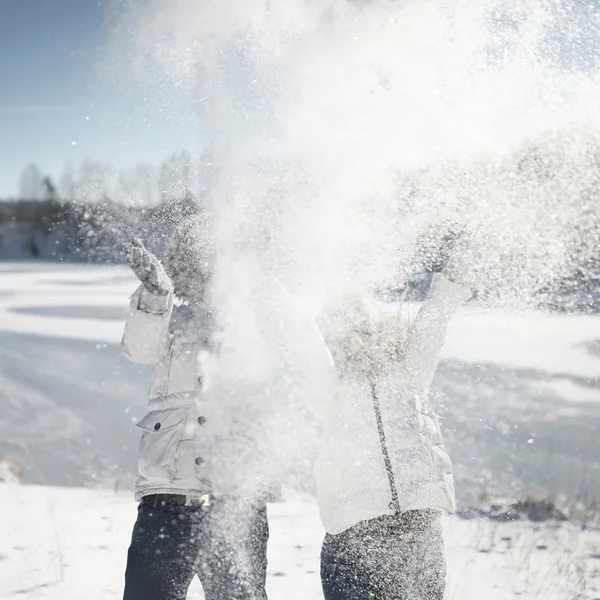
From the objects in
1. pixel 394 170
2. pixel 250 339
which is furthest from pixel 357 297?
pixel 394 170

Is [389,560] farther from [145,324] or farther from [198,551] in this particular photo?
[145,324]

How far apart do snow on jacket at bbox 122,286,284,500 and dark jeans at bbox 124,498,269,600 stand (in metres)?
0.07

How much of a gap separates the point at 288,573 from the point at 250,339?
2.50 metres

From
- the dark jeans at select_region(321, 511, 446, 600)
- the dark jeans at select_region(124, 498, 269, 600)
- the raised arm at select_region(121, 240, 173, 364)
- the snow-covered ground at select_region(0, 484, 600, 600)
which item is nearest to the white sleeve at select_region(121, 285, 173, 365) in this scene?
the raised arm at select_region(121, 240, 173, 364)

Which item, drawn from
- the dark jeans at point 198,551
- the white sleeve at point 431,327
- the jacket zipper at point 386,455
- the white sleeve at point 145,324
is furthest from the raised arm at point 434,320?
the white sleeve at point 145,324

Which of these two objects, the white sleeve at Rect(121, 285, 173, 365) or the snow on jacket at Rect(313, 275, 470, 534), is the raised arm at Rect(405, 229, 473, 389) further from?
the white sleeve at Rect(121, 285, 173, 365)

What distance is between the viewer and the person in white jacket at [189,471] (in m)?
2.02

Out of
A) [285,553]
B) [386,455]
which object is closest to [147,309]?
[386,455]

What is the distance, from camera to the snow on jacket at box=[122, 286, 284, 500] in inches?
80.7

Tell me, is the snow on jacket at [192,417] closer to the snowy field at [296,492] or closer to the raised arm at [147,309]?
the raised arm at [147,309]

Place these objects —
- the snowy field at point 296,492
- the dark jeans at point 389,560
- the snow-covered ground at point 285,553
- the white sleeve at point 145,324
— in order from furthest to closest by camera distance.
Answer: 1. the snowy field at point 296,492
2. the snow-covered ground at point 285,553
3. the white sleeve at point 145,324
4. the dark jeans at point 389,560

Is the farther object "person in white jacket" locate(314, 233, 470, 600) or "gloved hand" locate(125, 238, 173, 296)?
"gloved hand" locate(125, 238, 173, 296)

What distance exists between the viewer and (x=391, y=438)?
1.88 metres

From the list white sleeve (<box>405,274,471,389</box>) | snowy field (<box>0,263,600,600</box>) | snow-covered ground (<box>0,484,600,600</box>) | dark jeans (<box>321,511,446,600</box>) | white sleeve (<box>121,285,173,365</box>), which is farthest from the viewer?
snowy field (<box>0,263,600,600</box>)
